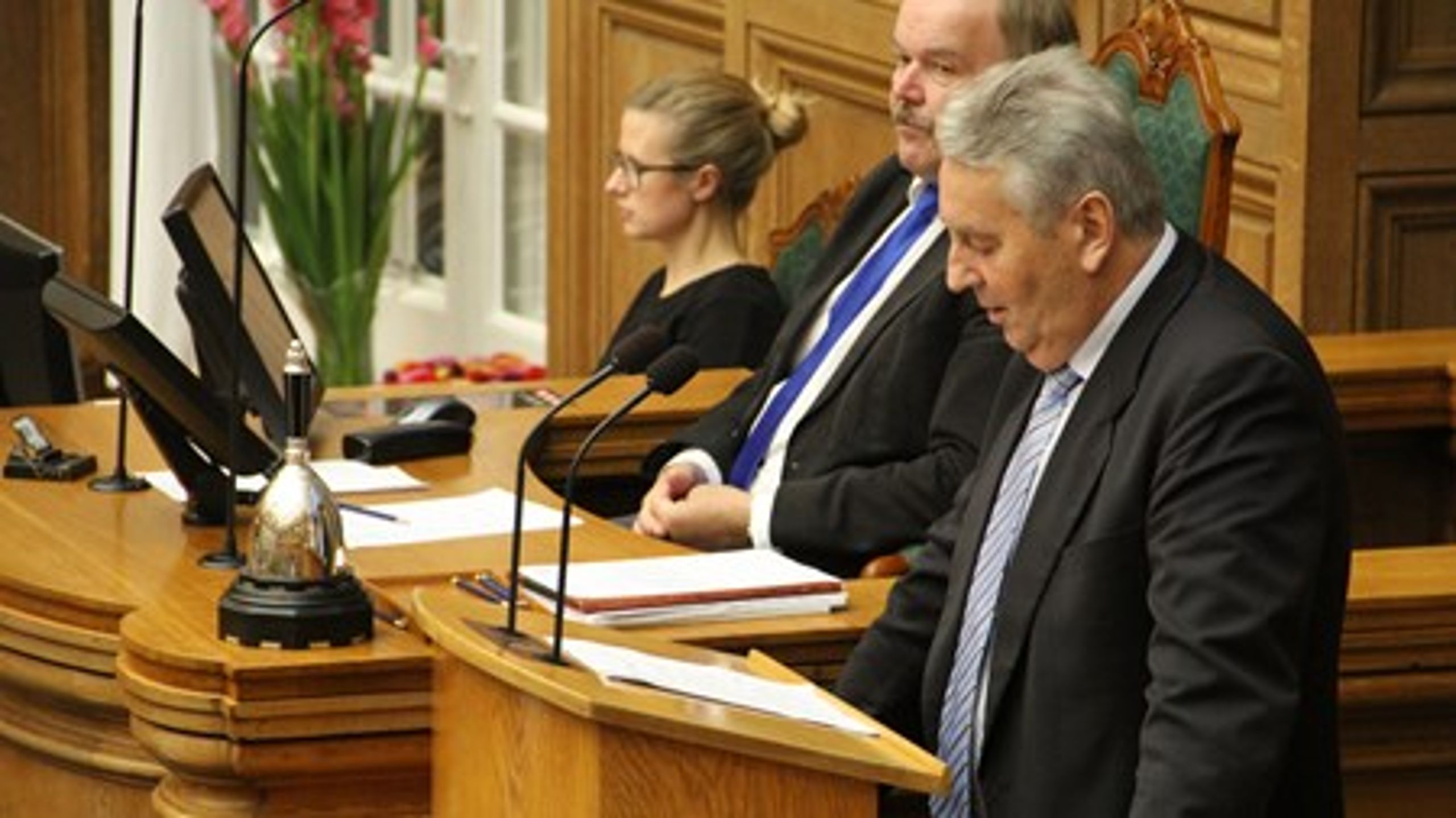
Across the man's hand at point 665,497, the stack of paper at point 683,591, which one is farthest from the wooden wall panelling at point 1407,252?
the stack of paper at point 683,591

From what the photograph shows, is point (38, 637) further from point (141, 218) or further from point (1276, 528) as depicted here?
point (141, 218)

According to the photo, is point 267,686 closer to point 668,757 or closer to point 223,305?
point 668,757

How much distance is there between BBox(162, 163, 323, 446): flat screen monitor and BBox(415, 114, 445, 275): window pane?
17.4ft

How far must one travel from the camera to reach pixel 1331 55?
582cm

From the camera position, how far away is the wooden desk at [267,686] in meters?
4.05

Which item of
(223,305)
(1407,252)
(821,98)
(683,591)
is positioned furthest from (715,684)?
(821,98)

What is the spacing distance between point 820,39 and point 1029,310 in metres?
3.76

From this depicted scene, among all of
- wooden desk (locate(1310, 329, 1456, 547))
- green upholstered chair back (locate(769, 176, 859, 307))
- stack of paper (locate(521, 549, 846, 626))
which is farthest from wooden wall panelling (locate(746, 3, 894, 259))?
Answer: stack of paper (locate(521, 549, 846, 626))

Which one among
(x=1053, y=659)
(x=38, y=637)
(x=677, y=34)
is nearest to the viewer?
(x=1053, y=659)

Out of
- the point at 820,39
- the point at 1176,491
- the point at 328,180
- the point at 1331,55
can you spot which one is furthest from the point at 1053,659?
the point at 328,180

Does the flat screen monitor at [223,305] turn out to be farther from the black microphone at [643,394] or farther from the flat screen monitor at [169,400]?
the black microphone at [643,394]

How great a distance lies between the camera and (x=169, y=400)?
4695 millimetres

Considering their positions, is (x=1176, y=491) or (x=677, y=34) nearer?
(x=1176, y=491)

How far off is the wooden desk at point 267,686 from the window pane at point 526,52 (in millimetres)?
5203
